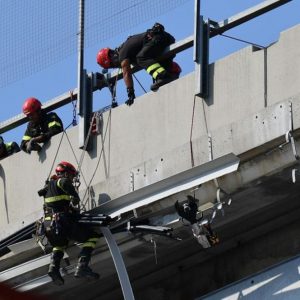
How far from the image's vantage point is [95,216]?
26.5 feet

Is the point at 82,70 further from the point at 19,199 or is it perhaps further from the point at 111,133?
the point at 19,199

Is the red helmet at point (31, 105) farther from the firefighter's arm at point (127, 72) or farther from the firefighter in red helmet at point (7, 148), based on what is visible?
the firefighter's arm at point (127, 72)

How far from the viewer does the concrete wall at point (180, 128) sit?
7.25 metres

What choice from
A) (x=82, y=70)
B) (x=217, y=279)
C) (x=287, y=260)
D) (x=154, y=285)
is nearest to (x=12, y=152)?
(x=82, y=70)

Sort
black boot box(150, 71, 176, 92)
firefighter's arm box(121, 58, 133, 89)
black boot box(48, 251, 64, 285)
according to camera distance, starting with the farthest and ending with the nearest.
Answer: firefighter's arm box(121, 58, 133, 89)
black boot box(150, 71, 176, 92)
black boot box(48, 251, 64, 285)

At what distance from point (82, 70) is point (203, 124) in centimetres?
243

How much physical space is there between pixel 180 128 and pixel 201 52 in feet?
2.92

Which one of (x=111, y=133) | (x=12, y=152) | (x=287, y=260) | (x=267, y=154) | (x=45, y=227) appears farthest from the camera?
(x=12, y=152)

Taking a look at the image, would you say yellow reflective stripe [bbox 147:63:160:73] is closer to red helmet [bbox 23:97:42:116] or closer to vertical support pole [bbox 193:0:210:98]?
vertical support pole [bbox 193:0:210:98]

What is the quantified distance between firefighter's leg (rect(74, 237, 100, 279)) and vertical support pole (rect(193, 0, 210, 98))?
201 centimetres

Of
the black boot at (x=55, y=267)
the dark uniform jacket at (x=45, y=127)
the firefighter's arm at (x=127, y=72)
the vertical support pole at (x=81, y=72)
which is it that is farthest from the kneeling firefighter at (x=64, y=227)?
the dark uniform jacket at (x=45, y=127)

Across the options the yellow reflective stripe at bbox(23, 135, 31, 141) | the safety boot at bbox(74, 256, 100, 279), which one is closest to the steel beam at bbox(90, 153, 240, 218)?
the safety boot at bbox(74, 256, 100, 279)

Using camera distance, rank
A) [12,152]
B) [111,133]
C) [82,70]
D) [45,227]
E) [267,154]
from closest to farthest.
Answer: [267,154], [45,227], [111,133], [82,70], [12,152]

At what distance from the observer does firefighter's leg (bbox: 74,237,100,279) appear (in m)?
8.16
